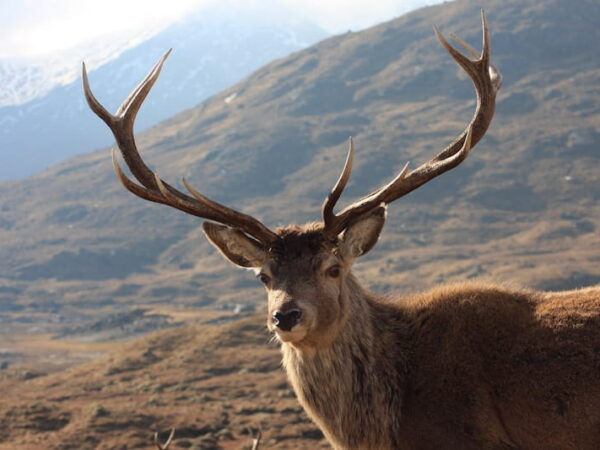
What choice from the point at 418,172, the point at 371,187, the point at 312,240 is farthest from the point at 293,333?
the point at 371,187

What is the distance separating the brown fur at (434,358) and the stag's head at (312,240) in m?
0.02

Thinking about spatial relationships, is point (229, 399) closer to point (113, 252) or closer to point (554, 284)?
point (554, 284)

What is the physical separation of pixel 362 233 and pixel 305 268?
75 cm

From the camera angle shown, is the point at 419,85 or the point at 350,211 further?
the point at 419,85

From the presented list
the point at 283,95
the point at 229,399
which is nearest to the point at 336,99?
the point at 283,95

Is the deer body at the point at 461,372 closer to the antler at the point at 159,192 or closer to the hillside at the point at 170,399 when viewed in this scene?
the antler at the point at 159,192

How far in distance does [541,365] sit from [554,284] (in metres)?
73.6

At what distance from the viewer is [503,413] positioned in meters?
7.87

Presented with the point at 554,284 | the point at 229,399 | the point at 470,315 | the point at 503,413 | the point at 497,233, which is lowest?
the point at 497,233

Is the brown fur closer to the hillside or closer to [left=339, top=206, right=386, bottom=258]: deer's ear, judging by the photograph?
[left=339, top=206, right=386, bottom=258]: deer's ear

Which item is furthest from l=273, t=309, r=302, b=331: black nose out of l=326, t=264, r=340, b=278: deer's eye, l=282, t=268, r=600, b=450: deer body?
l=326, t=264, r=340, b=278: deer's eye

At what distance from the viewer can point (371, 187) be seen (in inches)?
5571

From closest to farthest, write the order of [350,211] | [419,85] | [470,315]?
[470,315] → [350,211] → [419,85]

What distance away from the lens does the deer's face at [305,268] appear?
872 centimetres
